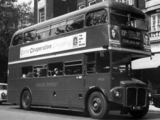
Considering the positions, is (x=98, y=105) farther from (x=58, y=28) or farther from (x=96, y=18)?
(x=58, y=28)

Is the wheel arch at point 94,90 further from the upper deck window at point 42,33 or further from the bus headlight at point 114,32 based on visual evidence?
the upper deck window at point 42,33

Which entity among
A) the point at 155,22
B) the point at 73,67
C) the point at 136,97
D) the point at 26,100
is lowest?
the point at 26,100

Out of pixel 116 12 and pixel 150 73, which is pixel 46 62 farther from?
pixel 150 73

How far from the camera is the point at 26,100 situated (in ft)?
52.1

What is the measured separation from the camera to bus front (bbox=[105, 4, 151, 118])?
10766mm

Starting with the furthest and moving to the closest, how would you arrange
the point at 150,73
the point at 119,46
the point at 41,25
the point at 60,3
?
the point at 60,3
the point at 150,73
the point at 41,25
the point at 119,46

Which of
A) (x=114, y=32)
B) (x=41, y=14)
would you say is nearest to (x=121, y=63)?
(x=114, y=32)

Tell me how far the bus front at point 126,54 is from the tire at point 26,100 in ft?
19.7

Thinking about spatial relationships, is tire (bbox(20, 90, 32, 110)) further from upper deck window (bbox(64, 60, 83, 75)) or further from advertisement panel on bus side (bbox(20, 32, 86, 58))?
upper deck window (bbox(64, 60, 83, 75))

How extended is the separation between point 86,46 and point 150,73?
1030 centimetres

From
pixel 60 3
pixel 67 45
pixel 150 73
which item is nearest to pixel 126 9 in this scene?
pixel 67 45

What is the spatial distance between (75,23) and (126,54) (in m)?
2.75

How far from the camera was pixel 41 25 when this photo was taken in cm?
1501

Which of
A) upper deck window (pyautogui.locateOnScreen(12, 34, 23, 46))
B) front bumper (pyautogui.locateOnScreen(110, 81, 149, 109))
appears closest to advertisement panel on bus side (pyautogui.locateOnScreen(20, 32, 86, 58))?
upper deck window (pyautogui.locateOnScreen(12, 34, 23, 46))
